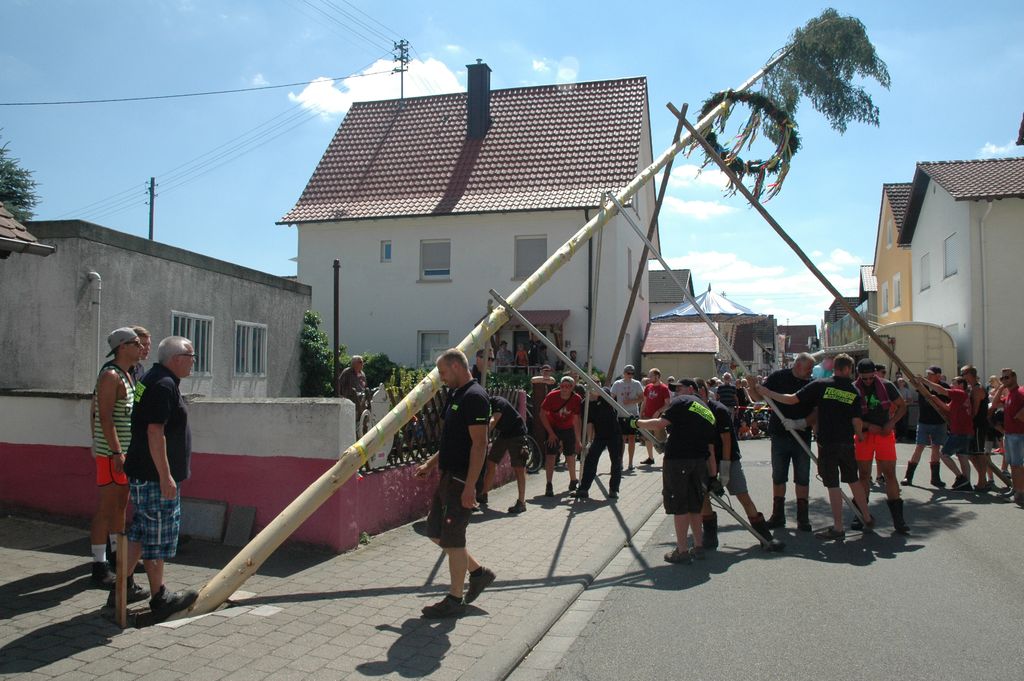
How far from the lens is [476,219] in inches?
972

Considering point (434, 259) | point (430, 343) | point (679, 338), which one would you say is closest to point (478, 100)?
point (434, 259)

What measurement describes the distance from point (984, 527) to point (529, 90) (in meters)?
22.7

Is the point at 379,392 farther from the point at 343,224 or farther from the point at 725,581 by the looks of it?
the point at 343,224

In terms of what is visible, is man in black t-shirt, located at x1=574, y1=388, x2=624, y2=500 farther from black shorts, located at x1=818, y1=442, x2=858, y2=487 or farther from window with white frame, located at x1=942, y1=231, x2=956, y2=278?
window with white frame, located at x1=942, y1=231, x2=956, y2=278

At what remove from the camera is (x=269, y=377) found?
43.8 ft

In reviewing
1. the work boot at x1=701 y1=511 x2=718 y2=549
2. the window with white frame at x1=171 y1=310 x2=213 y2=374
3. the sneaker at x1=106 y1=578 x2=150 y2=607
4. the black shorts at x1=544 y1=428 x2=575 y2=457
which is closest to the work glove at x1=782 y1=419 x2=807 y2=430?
the work boot at x1=701 y1=511 x2=718 y2=549

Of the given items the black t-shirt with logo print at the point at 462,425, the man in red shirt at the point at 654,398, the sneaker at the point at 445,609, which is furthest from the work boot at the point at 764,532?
the man in red shirt at the point at 654,398

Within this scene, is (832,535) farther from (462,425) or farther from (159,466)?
(159,466)

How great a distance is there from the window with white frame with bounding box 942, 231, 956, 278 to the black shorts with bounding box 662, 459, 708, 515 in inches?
786

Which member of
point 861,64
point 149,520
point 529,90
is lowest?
point 149,520

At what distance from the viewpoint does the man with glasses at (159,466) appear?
4883 mm

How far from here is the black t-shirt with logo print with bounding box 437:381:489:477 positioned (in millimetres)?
5367

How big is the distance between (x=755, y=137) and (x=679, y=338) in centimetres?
1658

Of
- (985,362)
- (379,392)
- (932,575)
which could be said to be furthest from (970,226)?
(379,392)
